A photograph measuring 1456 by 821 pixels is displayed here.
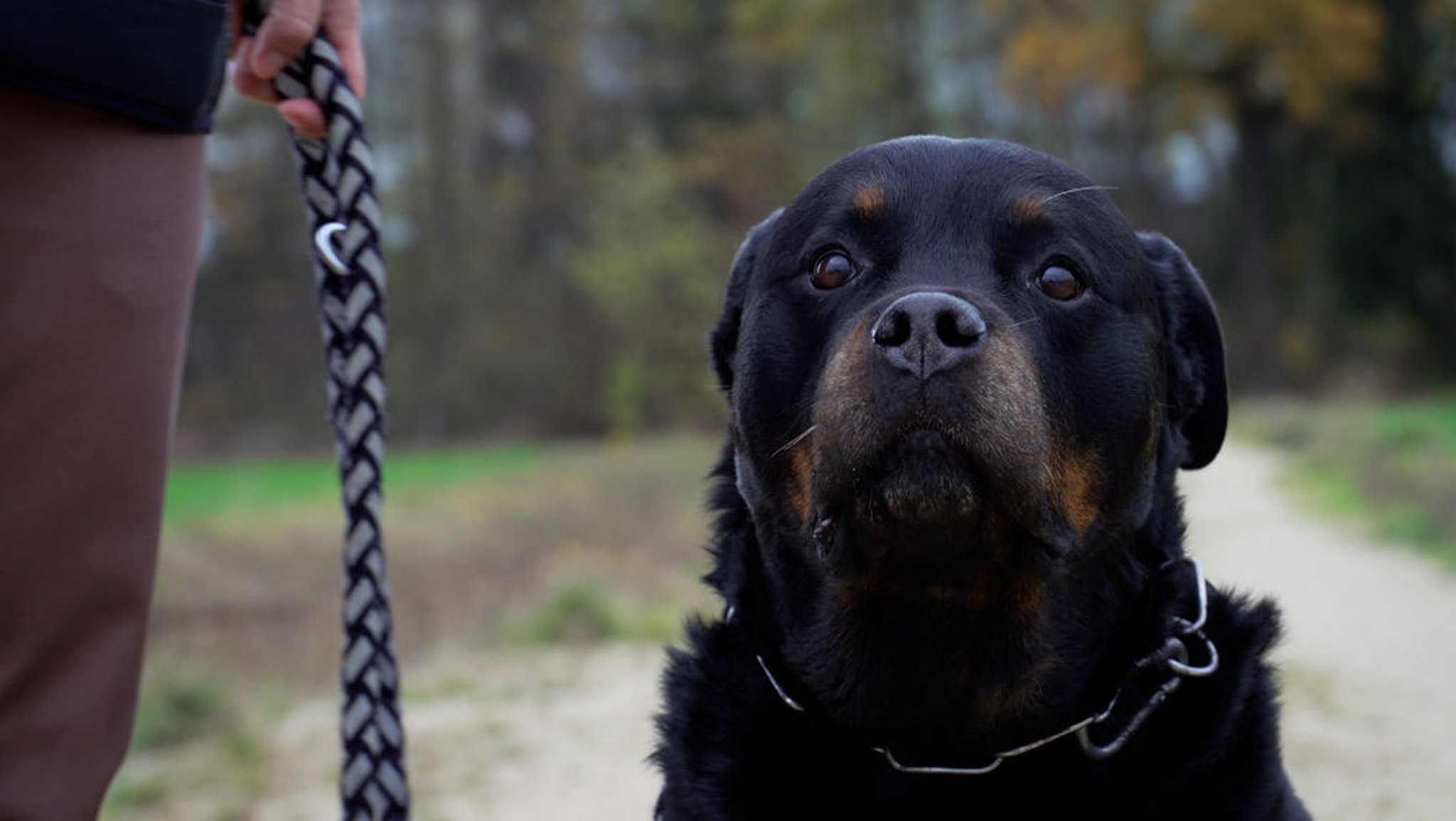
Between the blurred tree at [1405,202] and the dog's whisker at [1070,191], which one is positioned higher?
the blurred tree at [1405,202]

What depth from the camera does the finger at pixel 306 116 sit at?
7.27 feet

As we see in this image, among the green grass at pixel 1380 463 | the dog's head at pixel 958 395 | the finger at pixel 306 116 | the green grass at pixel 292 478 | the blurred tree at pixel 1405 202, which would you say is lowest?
the dog's head at pixel 958 395

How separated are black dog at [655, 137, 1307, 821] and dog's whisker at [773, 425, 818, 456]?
0.02 meters

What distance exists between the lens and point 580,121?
32.1m

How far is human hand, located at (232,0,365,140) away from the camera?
215 centimetres

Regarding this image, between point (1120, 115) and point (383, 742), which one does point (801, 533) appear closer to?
point (383, 742)

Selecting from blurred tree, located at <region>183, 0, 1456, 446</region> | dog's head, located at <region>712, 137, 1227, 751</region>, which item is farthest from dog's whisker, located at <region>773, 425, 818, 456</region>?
blurred tree, located at <region>183, 0, 1456, 446</region>

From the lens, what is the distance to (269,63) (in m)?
2.21

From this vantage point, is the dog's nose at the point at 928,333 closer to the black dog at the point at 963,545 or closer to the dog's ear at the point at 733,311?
the black dog at the point at 963,545

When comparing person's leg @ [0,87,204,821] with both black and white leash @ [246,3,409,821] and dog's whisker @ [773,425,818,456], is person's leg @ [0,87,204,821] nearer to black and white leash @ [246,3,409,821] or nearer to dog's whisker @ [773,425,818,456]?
black and white leash @ [246,3,409,821]

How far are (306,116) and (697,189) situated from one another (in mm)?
29307

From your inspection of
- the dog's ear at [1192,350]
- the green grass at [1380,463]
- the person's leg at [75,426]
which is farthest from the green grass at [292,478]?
the person's leg at [75,426]

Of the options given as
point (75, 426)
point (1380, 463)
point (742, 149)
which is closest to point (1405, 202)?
point (742, 149)

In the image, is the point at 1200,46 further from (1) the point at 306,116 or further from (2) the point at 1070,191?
(1) the point at 306,116
